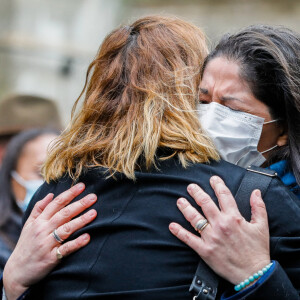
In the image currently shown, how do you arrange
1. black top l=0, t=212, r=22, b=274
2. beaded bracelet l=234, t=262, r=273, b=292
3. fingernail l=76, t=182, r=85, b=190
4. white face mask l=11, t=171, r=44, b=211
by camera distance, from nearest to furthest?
beaded bracelet l=234, t=262, r=273, b=292 < fingernail l=76, t=182, r=85, b=190 < black top l=0, t=212, r=22, b=274 < white face mask l=11, t=171, r=44, b=211

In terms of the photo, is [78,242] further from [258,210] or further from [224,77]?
[224,77]

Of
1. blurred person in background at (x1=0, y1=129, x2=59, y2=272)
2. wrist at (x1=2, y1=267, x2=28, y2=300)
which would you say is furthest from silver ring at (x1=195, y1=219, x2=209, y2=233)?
blurred person in background at (x1=0, y1=129, x2=59, y2=272)

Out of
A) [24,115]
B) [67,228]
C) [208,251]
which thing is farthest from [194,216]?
[24,115]

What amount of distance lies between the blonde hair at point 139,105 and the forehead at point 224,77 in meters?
0.06

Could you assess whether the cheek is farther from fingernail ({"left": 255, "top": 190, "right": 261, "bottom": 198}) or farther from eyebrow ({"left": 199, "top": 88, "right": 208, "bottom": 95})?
fingernail ({"left": 255, "top": 190, "right": 261, "bottom": 198})

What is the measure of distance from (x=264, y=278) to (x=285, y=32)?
4.15 feet

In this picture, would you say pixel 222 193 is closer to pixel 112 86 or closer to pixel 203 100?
pixel 203 100

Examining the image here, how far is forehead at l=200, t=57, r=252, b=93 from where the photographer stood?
8.59ft

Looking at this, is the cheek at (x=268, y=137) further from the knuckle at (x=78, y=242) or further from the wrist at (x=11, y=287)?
the wrist at (x=11, y=287)

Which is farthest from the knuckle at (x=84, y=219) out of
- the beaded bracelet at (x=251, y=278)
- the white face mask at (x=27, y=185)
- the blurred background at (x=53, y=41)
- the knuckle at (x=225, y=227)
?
the blurred background at (x=53, y=41)

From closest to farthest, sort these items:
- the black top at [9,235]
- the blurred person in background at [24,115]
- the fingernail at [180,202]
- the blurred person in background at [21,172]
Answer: the fingernail at [180,202] < the black top at [9,235] < the blurred person in background at [21,172] < the blurred person in background at [24,115]

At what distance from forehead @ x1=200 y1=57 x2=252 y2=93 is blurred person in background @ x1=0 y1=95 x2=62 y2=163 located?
3.28m

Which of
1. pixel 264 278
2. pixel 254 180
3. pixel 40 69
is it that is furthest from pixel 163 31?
pixel 40 69

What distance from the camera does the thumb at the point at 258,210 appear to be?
2234mm
